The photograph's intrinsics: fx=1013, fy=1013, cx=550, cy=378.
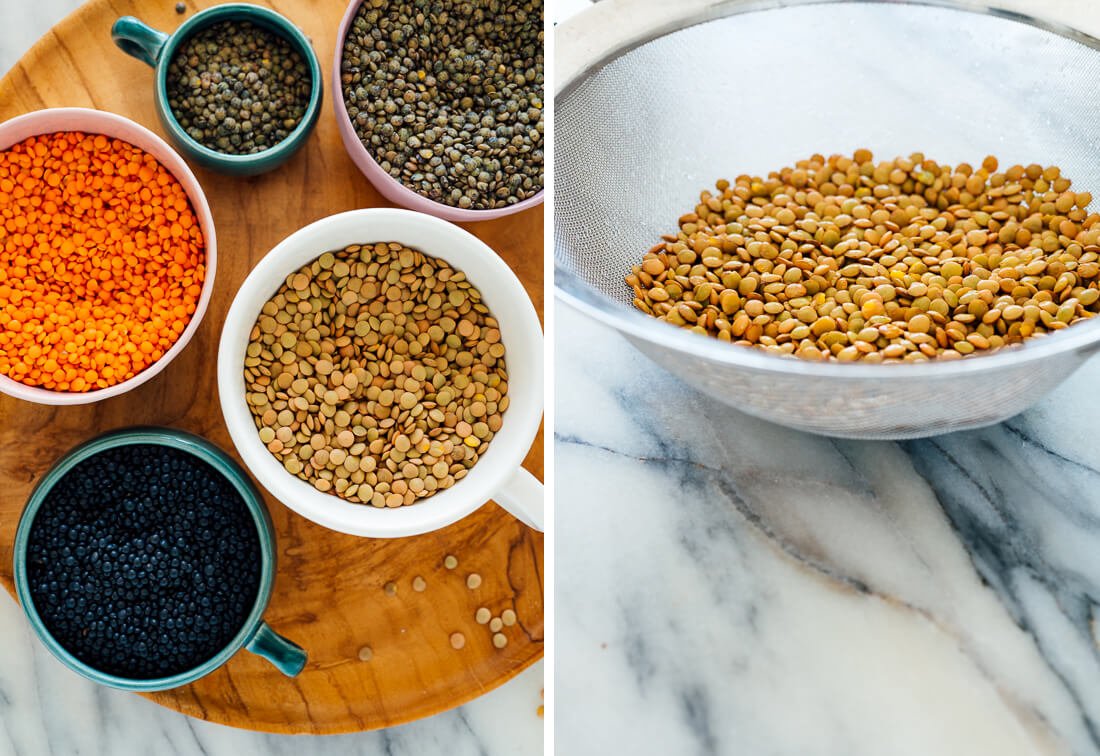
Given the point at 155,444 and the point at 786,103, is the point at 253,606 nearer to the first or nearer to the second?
the point at 155,444

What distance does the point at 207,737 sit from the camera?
3.72ft

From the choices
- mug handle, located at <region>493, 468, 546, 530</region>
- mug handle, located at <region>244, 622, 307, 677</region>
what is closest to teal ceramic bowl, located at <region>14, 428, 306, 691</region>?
mug handle, located at <region>244, 622, 307, 677</region>

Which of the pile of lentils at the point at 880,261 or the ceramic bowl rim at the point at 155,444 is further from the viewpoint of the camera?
the ceramic bowl rim at the point at 155,444

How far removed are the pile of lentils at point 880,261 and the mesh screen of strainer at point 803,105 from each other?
3 centimetres

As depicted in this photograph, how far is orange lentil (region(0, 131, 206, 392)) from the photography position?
0.91 metres

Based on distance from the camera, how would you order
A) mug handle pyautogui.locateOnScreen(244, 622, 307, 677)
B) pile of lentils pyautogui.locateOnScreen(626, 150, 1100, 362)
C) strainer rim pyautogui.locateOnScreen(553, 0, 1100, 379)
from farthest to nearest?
1. mug handle pyautogui.locateOnScreen(244, 622, 307, 677)
2. pile of lentils pyautogui.locateOnScreen(626, 150, 1100, 362)
3. strainer rim pyautogui.locateOnScreen(553, 0, 1100, 379)

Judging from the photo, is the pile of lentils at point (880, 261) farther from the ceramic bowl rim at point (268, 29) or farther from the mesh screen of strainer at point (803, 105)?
the ceramic bowl rim at point (268, 29)

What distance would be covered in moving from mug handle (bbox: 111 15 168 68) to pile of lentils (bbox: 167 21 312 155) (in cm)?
2

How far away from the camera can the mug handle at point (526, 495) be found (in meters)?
0.89

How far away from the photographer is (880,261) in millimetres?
861

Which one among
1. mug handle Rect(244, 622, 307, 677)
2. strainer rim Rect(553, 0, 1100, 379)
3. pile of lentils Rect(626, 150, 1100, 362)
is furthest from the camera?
mug handle Rect(244, 622, 307, 677)

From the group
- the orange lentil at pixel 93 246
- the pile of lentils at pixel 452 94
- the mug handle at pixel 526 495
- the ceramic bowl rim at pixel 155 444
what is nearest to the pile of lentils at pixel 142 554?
the ceramic bowl rim at pixel 155 444

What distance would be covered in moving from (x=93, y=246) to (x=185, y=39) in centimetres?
22

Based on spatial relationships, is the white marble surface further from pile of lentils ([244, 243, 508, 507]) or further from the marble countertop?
pile of lentils ([244, 243, 508, 507])
